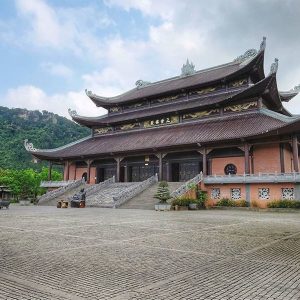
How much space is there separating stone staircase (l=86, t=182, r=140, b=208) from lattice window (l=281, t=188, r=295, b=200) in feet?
37.7

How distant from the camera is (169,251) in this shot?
19.4 feet

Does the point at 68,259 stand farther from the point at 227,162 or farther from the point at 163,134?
the point at 163,134

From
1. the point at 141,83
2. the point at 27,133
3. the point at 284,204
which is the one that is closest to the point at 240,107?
the point at 284,204

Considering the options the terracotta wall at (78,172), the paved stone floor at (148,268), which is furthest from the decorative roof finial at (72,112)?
the paved stone floor at (148,268)

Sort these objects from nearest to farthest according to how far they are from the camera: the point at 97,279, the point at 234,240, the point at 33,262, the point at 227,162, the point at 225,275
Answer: the point at 97,279
the point at 225,275
the point at 33,262
the point at 234,240
the point at 227,162

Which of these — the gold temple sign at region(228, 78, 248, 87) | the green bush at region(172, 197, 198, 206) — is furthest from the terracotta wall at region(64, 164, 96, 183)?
the gold temple sign at region(228, 78, 248, 87)

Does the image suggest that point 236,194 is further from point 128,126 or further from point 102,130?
point 102,130

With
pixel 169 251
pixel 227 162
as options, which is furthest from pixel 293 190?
pixel 169 251

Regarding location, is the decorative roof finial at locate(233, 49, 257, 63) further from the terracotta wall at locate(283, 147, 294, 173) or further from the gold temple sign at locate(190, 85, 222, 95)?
the terracotta wall at locate(283, 147, 294, 173)

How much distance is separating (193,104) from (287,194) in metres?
13.9

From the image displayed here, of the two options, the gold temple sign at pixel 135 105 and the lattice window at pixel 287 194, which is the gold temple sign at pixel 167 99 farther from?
the lattice window at pixel 287 194

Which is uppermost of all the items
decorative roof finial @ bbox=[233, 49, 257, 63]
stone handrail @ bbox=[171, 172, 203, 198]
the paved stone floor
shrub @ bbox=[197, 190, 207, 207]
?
decorative roof finial @ bbox=[233, 49, 257, 63]

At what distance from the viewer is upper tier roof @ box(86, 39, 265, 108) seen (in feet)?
101

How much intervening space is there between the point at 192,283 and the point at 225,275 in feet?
2.06
